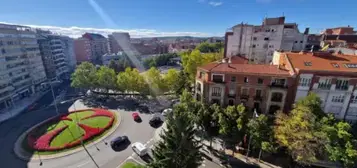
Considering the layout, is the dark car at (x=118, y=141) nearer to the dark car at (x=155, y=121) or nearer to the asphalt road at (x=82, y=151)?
the asphalt road at (x=82, y=151)

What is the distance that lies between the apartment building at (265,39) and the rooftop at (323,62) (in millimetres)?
25812

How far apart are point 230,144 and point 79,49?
141523mm

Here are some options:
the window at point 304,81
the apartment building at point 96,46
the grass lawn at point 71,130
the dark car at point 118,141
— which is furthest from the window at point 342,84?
the apartment building at point 96,46

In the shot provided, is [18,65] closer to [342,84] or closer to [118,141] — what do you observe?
[118,141]

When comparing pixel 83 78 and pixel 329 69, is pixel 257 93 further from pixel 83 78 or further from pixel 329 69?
pixel 83 78

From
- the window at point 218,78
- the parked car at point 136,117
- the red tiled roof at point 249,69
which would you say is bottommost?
the parked car at point 136,117

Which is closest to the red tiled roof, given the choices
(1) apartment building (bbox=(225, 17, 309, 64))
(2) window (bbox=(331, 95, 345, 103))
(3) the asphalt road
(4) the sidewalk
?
(2) window (bbox=(331, 95, 345, 103))

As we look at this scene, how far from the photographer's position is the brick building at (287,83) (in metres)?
32.5

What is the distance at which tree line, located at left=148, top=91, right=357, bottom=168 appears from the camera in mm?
22812

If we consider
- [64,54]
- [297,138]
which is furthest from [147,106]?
[64,54]

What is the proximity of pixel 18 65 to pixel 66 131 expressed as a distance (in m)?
49.7

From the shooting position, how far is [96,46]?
518 ft

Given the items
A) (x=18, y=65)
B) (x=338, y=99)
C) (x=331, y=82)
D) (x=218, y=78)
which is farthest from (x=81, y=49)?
(x=338, y=99)

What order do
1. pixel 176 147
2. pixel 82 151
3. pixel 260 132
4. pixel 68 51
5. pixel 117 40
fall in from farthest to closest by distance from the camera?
pixel 117 40
pixel 68 51
pixel 82 151
pixel 260 132
pixel 176 147
